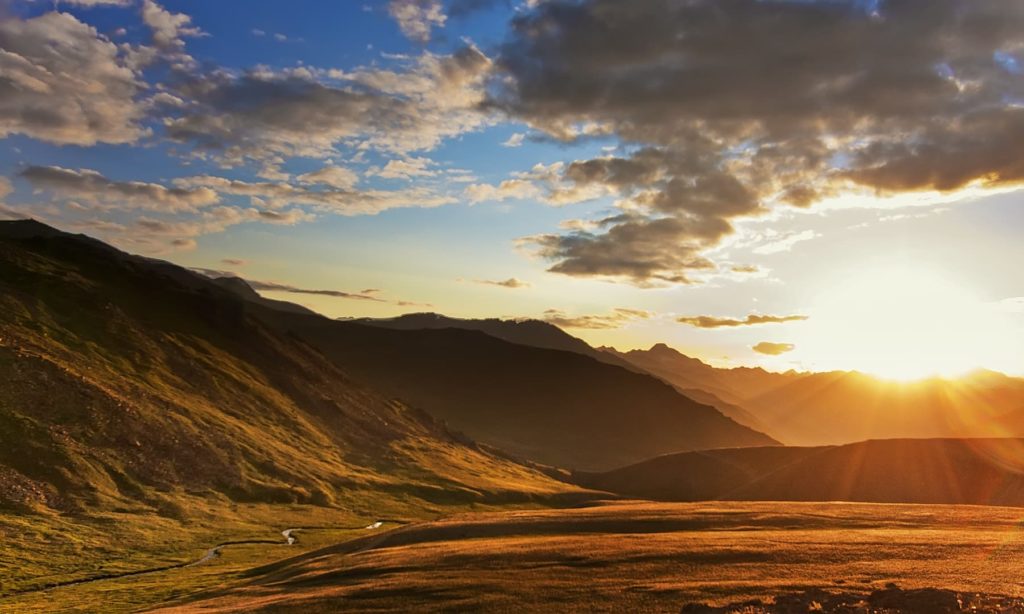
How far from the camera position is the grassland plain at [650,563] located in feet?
112

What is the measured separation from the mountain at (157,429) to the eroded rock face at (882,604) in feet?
318

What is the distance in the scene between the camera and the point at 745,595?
31953 mm

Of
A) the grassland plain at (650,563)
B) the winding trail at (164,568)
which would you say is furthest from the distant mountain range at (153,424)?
the grassland plain at (650,563)

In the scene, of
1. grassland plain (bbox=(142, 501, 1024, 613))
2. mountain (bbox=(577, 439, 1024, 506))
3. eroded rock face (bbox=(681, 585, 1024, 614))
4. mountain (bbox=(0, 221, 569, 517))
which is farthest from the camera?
mountain (bbox=(577, 439, 1024, 506))

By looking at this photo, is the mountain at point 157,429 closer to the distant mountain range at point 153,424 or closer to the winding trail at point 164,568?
the distant mountain range at point 153,424

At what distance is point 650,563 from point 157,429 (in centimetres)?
11203

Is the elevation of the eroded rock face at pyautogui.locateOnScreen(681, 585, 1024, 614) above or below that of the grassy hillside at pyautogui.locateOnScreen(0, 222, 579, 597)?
above

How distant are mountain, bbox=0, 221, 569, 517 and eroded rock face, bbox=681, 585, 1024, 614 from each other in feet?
318

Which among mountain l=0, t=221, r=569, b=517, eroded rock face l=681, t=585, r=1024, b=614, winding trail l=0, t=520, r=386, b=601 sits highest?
eroded rock face l=681, t=585, r=1024, b=614

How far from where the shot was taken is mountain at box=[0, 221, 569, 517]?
104000 millimetres

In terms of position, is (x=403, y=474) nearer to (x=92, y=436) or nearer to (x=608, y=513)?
(x=92, y=436)

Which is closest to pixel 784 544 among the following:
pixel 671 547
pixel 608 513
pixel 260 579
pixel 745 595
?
pixel 671 547

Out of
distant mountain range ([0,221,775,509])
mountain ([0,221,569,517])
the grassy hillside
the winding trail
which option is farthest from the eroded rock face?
distant mountain range ([0,221,775,509])

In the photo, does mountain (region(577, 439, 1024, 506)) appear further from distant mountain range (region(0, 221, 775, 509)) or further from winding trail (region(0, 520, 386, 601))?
winding trail (region(0, 520, 386, 601))
